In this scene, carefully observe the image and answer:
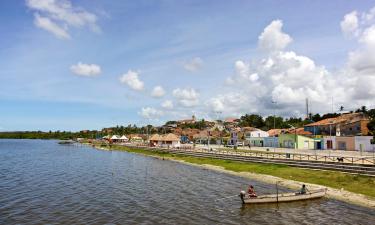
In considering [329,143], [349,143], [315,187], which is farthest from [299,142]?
[315,187]

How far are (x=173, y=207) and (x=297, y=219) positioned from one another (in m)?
13.2

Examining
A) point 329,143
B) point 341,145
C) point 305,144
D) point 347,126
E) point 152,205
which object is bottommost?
point 152,205

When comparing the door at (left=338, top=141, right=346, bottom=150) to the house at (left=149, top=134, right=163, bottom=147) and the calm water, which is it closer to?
the calm water

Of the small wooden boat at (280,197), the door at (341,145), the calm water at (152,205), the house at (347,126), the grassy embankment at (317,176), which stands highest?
the house at (347,126)

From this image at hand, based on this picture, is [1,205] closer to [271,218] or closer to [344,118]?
[271,218]

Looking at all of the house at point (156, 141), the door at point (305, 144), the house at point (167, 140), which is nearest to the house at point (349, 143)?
the door at point (305, 144)

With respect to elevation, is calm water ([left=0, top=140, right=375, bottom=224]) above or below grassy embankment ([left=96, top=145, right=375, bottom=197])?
below

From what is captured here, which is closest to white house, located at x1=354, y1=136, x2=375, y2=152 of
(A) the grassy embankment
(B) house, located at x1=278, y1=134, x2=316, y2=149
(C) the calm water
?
(B) house, located at x1=278, y1=134, x2=316, y2=149

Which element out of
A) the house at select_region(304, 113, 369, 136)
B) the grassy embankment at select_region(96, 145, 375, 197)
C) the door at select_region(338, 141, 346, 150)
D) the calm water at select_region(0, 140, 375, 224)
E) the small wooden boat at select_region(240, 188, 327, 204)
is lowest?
the calm water at select_region(0, 140, 375, 224)

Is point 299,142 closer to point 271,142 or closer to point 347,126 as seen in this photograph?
point 271,142

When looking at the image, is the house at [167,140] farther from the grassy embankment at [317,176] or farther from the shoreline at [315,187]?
the shoreline at [315,187]

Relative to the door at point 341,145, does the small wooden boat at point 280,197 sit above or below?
below

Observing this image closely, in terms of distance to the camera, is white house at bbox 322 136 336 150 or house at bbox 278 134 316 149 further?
house at bbox 278 134 316 149

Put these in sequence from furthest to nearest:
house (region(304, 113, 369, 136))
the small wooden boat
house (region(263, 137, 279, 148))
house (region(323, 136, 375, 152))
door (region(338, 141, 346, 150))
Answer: house (region(263, 137, 279, 148))
house (region(304, 113, 369, 136))
door (region(338, 141, 346, 150))
house (region(323, 136, 375, 152))
the small wooden boat
